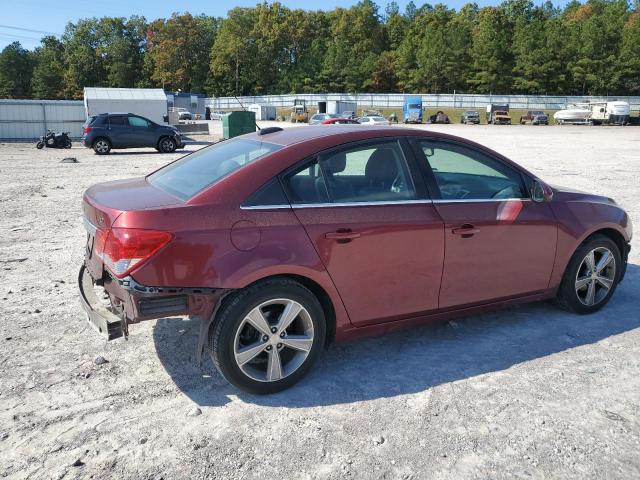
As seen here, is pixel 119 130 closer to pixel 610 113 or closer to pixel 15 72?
pixel 610 113

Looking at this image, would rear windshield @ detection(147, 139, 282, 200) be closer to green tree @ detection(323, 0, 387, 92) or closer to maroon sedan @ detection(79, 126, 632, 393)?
maroon sedan @ detection(79, 126, 632, 393)

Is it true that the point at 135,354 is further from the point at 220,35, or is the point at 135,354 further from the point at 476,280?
the point at 220,35

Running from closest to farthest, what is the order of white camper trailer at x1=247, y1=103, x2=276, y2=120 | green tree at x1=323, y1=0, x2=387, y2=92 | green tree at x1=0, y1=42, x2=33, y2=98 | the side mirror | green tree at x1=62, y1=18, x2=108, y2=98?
the side mirror
white camper trailer at x1=247, y1=103, x2=276, y2=120
green tree at x1=323, y1=0, x2=387, y2=92
green tree at x1=62, y1=18, x2=108, y2=98
green tree at x1=0, y1=42, x2=33, y2=98

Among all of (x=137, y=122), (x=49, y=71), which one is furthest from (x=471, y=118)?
(x=49, y=71)

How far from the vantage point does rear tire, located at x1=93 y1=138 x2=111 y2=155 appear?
71.4 feet

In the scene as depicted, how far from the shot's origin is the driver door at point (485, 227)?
4035 millimetres

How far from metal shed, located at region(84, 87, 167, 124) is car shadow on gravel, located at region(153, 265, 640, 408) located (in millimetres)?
26436

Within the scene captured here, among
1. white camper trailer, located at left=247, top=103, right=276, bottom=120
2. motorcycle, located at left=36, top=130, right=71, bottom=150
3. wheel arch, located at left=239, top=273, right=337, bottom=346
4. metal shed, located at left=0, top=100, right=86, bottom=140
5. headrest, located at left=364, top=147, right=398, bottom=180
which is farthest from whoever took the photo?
white camper trailer, located at left=247, top=103, right=276, bottom=120

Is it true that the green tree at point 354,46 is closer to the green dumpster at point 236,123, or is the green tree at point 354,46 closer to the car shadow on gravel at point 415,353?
the green dumpster at point 236,123

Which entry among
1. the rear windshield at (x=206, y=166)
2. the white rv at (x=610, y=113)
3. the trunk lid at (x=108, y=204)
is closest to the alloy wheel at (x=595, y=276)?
the rear windshield at (x=206, y=166)

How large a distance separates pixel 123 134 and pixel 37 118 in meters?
10.1

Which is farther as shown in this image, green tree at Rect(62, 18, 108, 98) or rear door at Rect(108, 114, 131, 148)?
green tree at Rect(62, 18, 108, 98)

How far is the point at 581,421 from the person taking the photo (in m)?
3.28

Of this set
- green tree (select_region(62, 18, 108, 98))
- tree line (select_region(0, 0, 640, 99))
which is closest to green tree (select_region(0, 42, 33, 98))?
tree line (select_region(0, 0, 640, 99))
